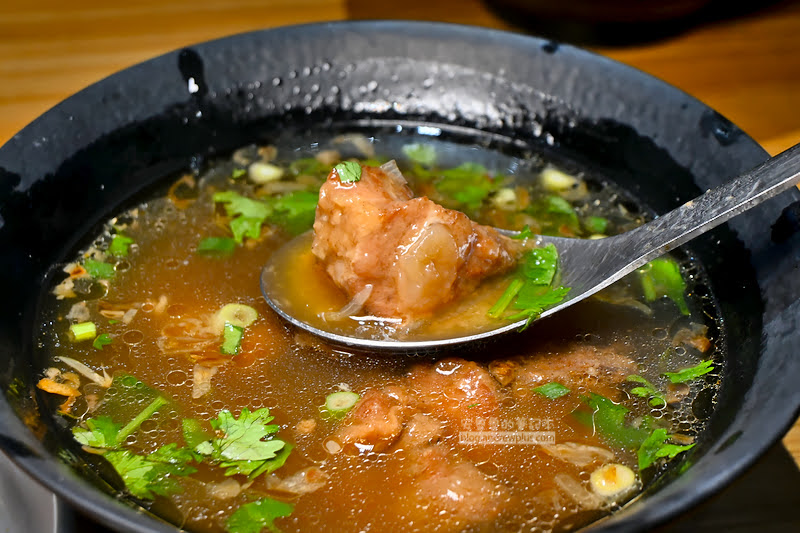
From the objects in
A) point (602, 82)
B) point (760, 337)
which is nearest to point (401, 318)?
point (760, 337)

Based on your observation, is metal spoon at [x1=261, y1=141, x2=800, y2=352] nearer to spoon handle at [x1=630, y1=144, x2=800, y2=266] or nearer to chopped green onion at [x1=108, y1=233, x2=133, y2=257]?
spoon handle at [x1=630, y1=144, x2=800, y2=266]

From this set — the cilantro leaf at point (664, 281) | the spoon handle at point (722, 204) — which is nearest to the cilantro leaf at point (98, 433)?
the spoon handle at point (722, 204)

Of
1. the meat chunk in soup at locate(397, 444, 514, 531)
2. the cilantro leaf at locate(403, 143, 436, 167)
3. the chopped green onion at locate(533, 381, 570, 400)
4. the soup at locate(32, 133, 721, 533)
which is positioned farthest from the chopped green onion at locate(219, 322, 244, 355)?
the cilantro leaf at locate(403, 143, 436, 167)

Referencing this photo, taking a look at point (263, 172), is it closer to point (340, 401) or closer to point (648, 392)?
point (340, 401)

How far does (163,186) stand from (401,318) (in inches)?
38.6

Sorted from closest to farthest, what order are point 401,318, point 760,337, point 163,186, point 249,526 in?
point 249,526 < point 760,337 < point 401,318 < point 163,186

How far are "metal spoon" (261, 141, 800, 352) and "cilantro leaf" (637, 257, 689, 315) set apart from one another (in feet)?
0.76

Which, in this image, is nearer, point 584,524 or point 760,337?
point 584,524

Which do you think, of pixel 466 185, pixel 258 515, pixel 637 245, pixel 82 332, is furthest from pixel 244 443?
pixel 466 185

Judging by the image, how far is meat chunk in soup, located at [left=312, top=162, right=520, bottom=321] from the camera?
5.75ft

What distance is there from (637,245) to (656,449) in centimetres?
49

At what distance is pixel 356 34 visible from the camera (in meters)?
2.55

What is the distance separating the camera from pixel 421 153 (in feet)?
8.27

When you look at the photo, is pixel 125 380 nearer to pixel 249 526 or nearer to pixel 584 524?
pixel 249 526
